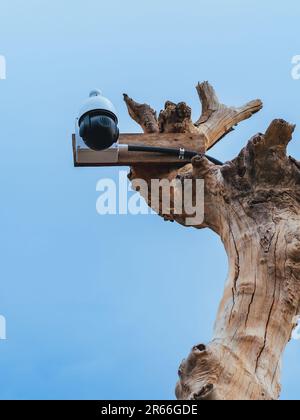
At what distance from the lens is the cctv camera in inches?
203

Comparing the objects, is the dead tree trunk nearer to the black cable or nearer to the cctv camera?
Result: the black cable

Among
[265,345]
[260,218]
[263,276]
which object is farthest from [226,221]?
[265,345]

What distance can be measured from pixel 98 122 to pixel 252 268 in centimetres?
114

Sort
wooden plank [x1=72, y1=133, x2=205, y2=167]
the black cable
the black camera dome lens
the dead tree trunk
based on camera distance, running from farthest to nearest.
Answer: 1. the black cable
2. wooden plank [x1=72, y1=133, x2=205, y2=167]
3. the black camera dome lens
4. the dead tree trunk

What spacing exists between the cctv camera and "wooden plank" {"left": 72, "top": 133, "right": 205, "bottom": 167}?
36 centimetres

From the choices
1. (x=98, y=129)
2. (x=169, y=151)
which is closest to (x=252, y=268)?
(x=98, y=129)

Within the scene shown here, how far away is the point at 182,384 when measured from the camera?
4.11m

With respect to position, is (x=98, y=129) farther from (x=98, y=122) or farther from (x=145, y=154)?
(x=145, y=154)

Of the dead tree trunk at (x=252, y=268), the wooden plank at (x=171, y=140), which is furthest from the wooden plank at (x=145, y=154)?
the dead tree trunk at (x=252, y=268)

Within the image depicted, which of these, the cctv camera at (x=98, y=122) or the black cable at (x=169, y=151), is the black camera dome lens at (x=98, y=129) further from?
the black cable at (x=169, y=151)

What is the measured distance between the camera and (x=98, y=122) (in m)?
5.15

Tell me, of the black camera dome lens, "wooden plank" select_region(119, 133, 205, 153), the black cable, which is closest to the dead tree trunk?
the black cable
